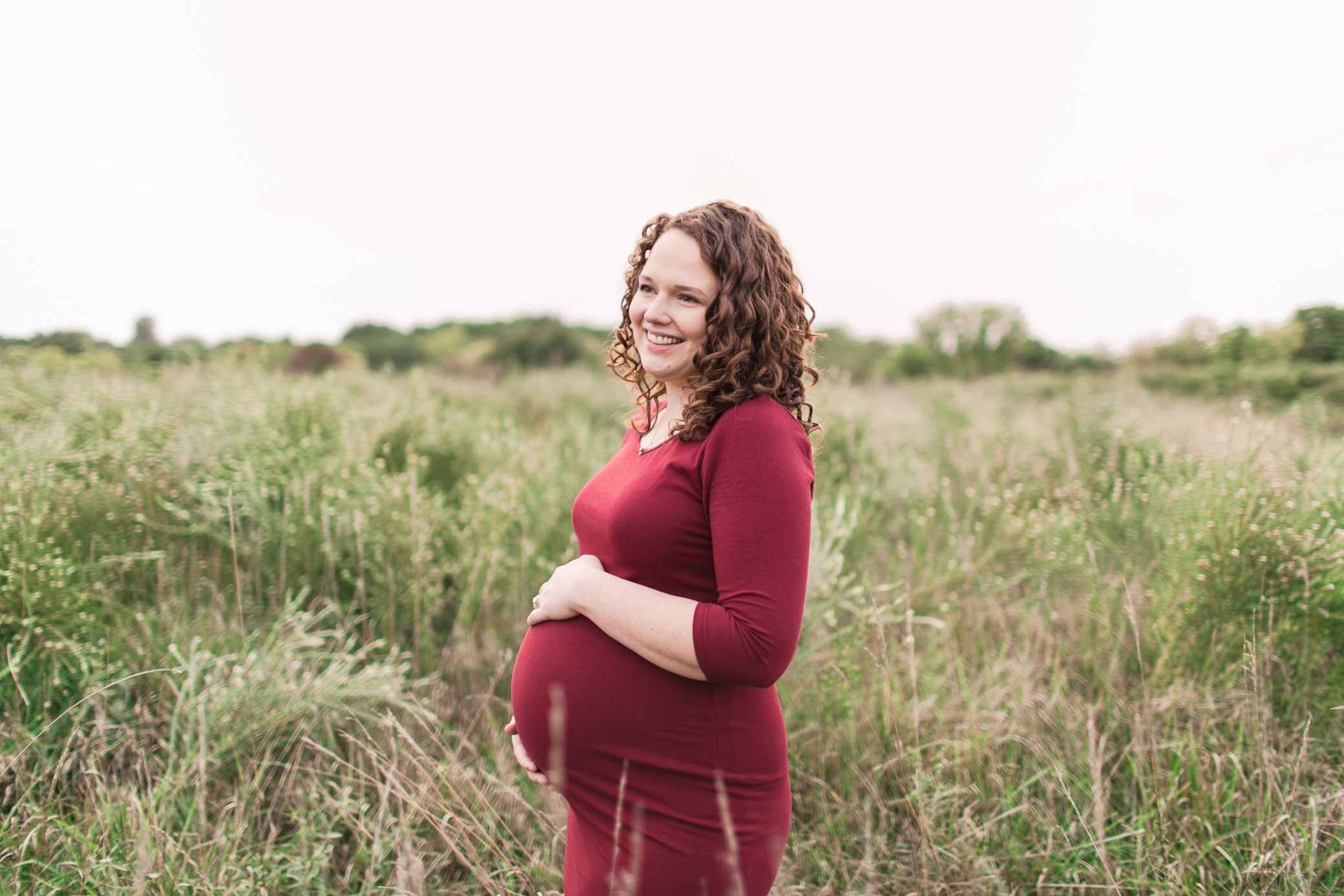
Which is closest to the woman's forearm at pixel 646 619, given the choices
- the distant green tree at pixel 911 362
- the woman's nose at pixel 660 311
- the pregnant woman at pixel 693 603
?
the pregnant woman at pixel 693 603

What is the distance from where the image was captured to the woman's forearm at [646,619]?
Answer: 1.11 metres

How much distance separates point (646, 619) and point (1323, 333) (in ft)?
20.4

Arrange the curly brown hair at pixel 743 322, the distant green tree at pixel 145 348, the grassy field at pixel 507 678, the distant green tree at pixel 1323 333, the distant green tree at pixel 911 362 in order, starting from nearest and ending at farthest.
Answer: the curly brown hair at pixel 743 322
the grassy field at pixel 507 678
the distant green tree at pixel 1323 333
the distant green tree at pixel 145 348
the distant green tree at pixel 911 362

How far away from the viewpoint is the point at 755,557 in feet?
3.42

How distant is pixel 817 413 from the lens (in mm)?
5281

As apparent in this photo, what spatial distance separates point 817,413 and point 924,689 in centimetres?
305

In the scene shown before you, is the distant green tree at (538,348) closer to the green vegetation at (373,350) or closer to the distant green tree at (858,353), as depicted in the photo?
the green vegetation at (373,350)

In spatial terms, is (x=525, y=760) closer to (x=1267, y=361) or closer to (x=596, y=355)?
(x=1267, y=361)

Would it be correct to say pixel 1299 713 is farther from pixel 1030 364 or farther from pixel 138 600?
pixel 1030 364

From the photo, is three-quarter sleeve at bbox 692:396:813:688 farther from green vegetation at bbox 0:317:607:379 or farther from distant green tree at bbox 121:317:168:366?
distant green tree at bbox 121:317:168:366

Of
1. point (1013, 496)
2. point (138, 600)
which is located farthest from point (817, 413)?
point (138, 600)

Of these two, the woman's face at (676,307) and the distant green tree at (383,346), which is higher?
the distant green tree at (383,346)

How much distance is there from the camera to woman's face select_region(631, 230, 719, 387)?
1271 mm

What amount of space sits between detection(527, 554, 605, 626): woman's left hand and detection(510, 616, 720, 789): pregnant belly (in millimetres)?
36
